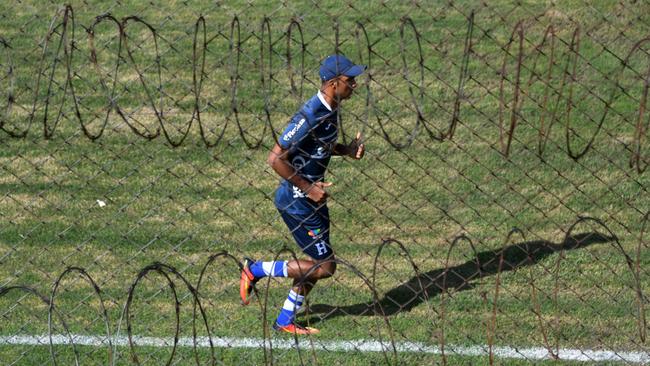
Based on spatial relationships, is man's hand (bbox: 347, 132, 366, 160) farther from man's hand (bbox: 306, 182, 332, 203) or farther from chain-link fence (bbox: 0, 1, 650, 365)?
man's hand (bbox: 306, 182, 332, 203)

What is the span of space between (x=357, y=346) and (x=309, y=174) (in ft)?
3.59

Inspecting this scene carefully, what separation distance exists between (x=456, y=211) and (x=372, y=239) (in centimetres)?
81

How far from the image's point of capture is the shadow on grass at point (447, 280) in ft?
25.7

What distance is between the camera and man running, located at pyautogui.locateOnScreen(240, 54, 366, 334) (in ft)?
21.5

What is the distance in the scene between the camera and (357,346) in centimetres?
711

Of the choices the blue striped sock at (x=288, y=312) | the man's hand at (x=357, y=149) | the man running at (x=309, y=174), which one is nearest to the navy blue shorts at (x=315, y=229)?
the man running at (x=309, y=174)

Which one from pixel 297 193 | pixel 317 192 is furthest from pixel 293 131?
pixel 297 193

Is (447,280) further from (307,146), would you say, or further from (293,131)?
(293,131)

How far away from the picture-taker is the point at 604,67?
1199cm

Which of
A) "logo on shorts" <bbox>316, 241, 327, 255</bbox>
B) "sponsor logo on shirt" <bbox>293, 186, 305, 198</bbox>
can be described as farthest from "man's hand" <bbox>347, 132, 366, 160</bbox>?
"logo on shorts" <bbox>316, 241, 327, 255</bbox>

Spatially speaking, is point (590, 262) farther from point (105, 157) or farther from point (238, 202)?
point (105, 157)

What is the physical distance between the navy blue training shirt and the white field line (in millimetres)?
858

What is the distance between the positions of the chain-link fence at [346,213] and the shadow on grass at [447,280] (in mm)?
21

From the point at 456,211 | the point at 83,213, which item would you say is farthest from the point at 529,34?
the point at 83,213
